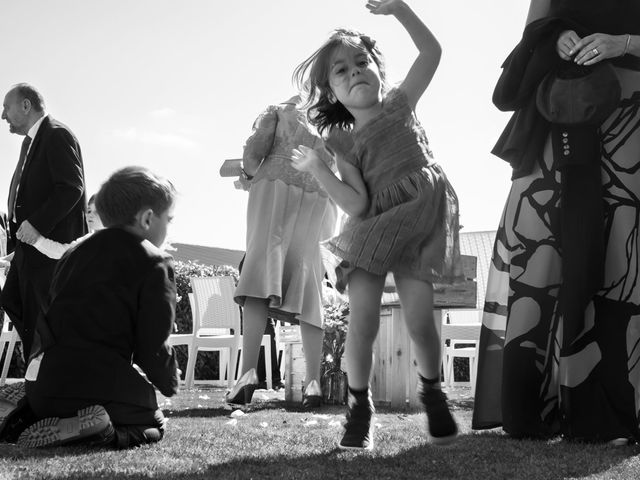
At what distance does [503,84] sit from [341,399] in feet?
9.52

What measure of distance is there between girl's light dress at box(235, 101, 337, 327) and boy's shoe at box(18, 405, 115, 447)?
220cm

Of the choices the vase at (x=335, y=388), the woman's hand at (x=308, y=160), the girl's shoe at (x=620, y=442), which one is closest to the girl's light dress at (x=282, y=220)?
the vase at (x=335, y=388)

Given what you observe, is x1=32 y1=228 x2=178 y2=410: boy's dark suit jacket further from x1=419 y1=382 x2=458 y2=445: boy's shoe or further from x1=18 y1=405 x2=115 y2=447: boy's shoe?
x1=419 y1=382 x2=458 y2=445: boy's shoe

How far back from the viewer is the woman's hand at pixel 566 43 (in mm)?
3087

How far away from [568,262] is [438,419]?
88 centimetres

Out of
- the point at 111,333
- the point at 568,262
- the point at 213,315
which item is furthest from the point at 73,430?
the point at 213,315

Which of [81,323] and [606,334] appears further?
[606,334]

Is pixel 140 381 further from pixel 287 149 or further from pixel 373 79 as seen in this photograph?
pixel 287 149

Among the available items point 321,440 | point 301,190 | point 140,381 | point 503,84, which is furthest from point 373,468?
point 301,190

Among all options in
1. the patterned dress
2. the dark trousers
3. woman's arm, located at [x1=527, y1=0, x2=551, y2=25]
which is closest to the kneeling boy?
the dark trousers

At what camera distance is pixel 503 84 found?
3.25 metres

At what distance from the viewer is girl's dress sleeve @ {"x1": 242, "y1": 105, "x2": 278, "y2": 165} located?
4.96 meters

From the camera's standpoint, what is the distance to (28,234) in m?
4.48

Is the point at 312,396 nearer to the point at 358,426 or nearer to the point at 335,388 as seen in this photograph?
the point at 335,388
